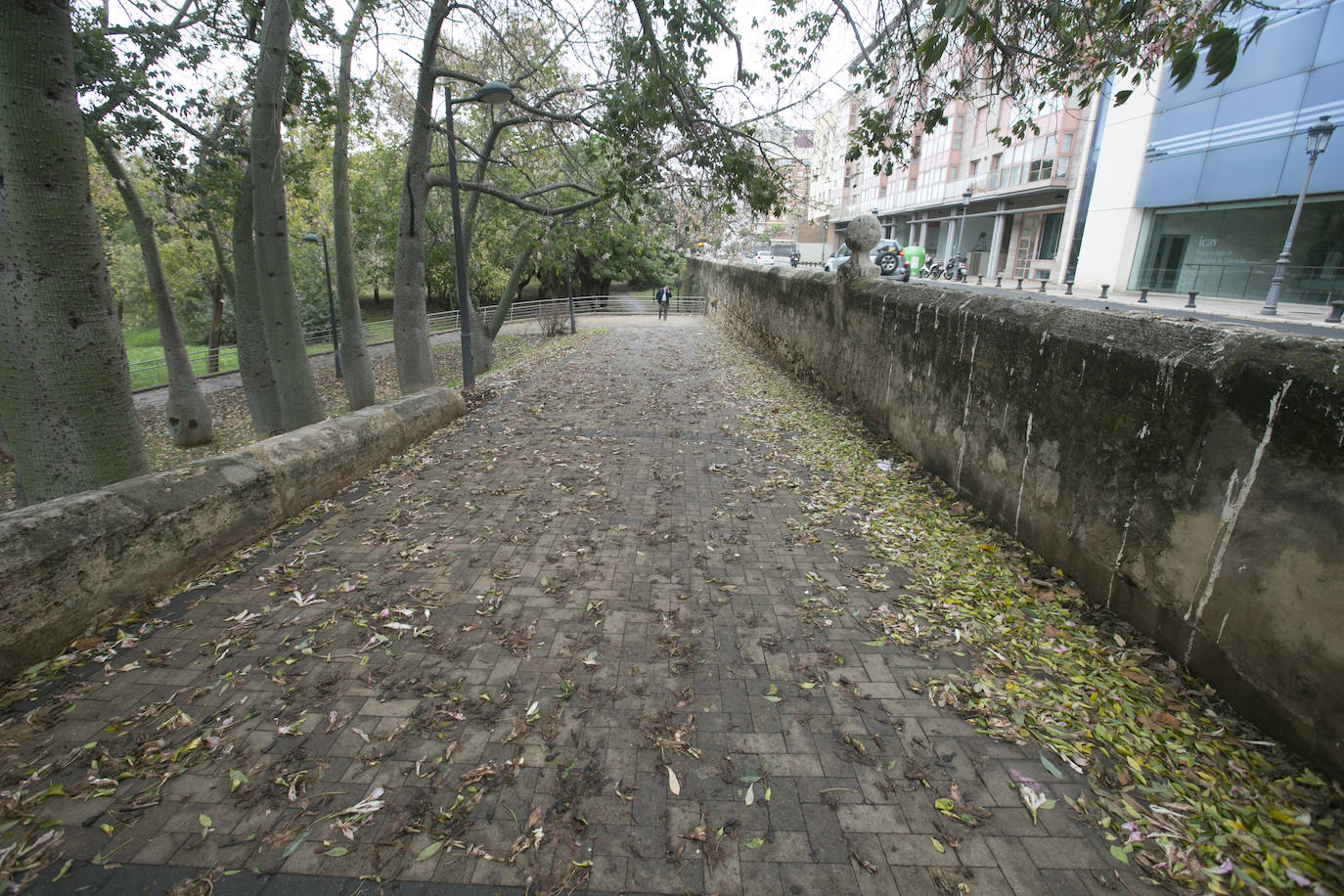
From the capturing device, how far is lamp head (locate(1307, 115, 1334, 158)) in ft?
47.8

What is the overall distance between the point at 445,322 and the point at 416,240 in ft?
66.6

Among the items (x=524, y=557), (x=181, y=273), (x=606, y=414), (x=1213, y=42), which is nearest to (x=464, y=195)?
(x=606, y=414)

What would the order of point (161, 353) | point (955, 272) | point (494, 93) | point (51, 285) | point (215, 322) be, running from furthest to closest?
point (161, 353), point (955, 272), point (215, 322), point (494, 93), point (51, 285)

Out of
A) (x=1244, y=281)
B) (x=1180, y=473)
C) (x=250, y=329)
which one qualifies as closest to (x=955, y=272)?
(x=1244, y=281)

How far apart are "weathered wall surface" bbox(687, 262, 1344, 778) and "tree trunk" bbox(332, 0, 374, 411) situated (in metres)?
10.9

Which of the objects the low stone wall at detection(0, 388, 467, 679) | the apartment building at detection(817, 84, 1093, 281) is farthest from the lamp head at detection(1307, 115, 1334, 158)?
the low stone wall at detection(0, 388, 467, 679)

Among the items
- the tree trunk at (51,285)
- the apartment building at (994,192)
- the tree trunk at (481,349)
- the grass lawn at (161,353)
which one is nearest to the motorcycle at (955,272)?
the apartment building at (994,192)

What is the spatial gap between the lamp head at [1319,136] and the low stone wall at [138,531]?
71.8 feet

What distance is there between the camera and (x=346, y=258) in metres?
12.0

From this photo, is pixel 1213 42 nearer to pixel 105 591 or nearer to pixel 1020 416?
pixel 1020 416

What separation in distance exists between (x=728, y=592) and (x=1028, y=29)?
17.5 feet

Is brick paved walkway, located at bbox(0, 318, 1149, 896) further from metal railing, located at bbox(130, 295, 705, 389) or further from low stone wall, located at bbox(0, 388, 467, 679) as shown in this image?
metal railing, located at bbox(130, 295, 705, 389)

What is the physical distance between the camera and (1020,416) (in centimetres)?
450

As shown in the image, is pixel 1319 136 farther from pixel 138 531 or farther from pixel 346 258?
pixel 138 531
